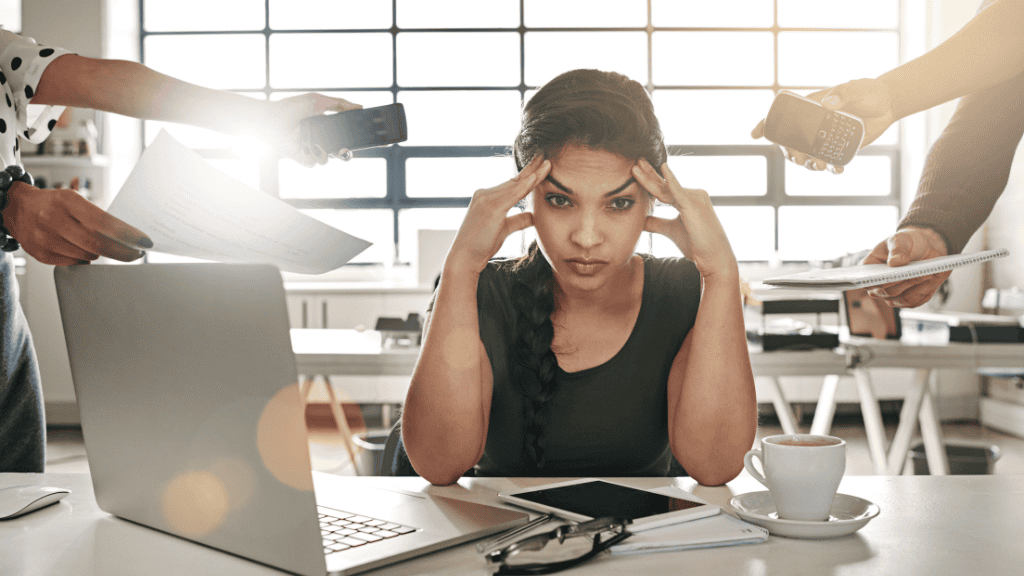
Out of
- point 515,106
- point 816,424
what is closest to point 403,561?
point 816,424

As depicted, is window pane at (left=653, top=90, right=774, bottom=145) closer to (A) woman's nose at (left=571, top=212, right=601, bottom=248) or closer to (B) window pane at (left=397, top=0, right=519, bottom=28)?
(B) window pane at (left=397, top=0, right=519, bottom=28)

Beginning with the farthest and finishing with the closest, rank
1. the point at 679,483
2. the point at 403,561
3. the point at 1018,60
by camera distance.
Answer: the point at 1018,60
the point at 679,483
the point at 403,561

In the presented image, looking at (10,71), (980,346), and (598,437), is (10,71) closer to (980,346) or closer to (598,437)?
(598,437)

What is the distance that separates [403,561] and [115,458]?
0.29 metres

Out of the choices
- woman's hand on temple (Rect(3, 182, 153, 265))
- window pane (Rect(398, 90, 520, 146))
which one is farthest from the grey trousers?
window pane (Rect(398, 90, 520, 146))

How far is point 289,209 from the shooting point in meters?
0.58

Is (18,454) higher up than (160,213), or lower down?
lower down

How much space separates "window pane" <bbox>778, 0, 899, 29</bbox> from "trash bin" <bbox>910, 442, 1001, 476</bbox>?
302cm

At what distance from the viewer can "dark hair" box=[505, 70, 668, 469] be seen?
1.08 meters

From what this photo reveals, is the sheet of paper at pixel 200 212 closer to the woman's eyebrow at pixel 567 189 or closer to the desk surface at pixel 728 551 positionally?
the desk surface at pixel 728 551

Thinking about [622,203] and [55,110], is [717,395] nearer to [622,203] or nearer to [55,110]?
[622,203]

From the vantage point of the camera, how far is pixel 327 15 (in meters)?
4.70

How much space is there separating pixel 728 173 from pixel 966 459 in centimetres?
271

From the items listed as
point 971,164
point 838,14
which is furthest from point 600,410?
point 838,14
